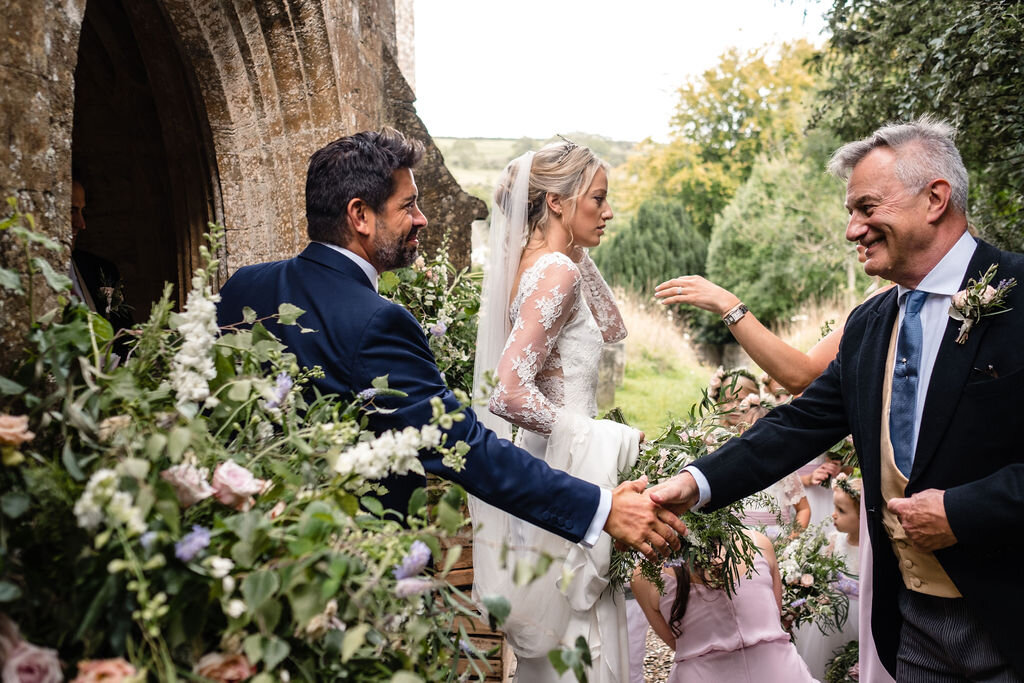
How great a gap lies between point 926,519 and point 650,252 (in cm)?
2902

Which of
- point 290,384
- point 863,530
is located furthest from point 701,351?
point 290,384

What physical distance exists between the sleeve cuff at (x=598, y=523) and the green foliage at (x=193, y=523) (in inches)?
40.2

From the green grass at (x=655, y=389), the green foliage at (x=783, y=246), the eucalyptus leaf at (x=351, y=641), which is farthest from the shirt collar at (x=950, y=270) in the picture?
the green foliage at (x=783, y=246)

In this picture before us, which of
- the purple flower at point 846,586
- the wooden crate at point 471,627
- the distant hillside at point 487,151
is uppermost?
the wooden crate at point 471,627

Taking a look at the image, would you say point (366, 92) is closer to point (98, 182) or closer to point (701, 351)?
point (98, 182)

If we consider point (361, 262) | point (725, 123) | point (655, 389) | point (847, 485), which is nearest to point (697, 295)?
point (361, 262)

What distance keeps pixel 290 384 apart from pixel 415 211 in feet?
4.23

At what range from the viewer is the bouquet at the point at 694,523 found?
307cm

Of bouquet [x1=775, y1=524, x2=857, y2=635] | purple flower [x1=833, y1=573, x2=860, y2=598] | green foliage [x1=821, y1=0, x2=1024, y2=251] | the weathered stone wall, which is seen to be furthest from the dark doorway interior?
green foliage [x1=821, y1=0, x2=1024, y2=251]

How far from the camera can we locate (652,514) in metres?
2.89

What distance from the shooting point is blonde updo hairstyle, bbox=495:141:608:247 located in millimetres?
3717

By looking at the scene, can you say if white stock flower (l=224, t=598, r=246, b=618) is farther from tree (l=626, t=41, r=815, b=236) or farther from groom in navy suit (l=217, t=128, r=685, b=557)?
tree (l=626, t=41, r=815, b=236)

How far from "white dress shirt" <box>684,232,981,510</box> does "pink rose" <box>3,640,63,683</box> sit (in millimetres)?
2276

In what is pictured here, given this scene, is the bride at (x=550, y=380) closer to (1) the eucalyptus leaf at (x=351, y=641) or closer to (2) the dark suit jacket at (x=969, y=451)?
(2) the dark suit jacket at (x=969, y=451)
